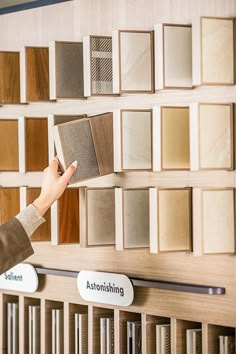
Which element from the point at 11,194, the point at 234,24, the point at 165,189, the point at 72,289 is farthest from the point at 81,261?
the point at 234,24

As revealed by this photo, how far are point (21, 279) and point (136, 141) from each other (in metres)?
0.80

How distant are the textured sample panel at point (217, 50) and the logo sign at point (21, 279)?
3.44 ft

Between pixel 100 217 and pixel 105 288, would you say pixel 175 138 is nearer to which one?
pixel 100 217

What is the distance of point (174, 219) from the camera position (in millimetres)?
2514

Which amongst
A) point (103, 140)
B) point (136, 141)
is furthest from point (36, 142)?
point (136, 141)

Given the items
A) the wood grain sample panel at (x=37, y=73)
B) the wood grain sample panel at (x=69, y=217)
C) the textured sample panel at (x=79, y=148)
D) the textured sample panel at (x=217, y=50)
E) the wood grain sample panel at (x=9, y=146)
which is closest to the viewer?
the textured sample panel at (x=217, y=50)

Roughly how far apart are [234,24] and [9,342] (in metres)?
1.53

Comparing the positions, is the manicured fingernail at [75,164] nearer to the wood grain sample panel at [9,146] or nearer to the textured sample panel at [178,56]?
the textured sample panel at [178,56]

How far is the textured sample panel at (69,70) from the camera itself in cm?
275

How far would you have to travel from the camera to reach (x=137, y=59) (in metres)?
2.59

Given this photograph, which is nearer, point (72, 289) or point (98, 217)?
point (98, 217)

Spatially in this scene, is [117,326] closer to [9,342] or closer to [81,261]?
[81,261]

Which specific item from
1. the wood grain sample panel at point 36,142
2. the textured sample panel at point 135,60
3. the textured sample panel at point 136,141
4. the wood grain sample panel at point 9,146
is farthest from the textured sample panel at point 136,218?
the wood grain sample panel at point 9,146

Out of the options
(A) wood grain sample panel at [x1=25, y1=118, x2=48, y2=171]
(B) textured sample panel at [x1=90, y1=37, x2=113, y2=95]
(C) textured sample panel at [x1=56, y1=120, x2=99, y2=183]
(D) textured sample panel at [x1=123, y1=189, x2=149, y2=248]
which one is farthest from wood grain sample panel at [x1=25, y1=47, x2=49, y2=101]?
(D) textured sample panel at [x1=123, y1=189, x2=149, y2=248]
